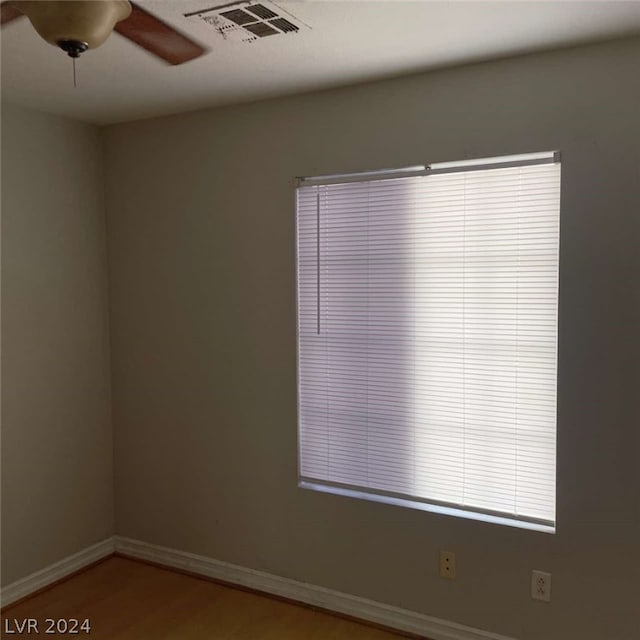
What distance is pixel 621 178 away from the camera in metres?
2.27

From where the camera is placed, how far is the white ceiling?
6.44ft

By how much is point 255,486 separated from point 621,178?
220 centimetres

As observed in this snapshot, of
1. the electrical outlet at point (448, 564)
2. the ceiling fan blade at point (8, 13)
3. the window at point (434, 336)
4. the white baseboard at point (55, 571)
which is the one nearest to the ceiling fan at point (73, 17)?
the ceiling fan blade at point (8, 13)

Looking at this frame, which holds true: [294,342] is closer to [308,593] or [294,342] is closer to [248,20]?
[308,593]

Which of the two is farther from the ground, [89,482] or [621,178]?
[621,178]

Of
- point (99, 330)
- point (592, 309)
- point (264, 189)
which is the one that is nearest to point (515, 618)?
point (592, 309)

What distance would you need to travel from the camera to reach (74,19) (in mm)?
1551

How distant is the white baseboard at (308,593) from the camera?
2.71 m

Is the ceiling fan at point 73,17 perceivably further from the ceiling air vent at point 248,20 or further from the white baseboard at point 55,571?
the white baseboard at point 55,571

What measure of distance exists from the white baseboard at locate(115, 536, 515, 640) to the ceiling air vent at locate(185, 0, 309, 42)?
97.5 inches

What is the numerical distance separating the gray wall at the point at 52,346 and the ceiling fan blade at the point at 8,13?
3.85 ft

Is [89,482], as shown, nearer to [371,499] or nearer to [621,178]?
[371,499]

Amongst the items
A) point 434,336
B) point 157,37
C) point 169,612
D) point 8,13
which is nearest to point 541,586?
point 434,336

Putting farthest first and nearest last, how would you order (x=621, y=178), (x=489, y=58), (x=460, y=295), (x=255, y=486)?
(x=255, y=486) → (x=460, y=295) → (x=489, y=58) → (x=621, y=178)
